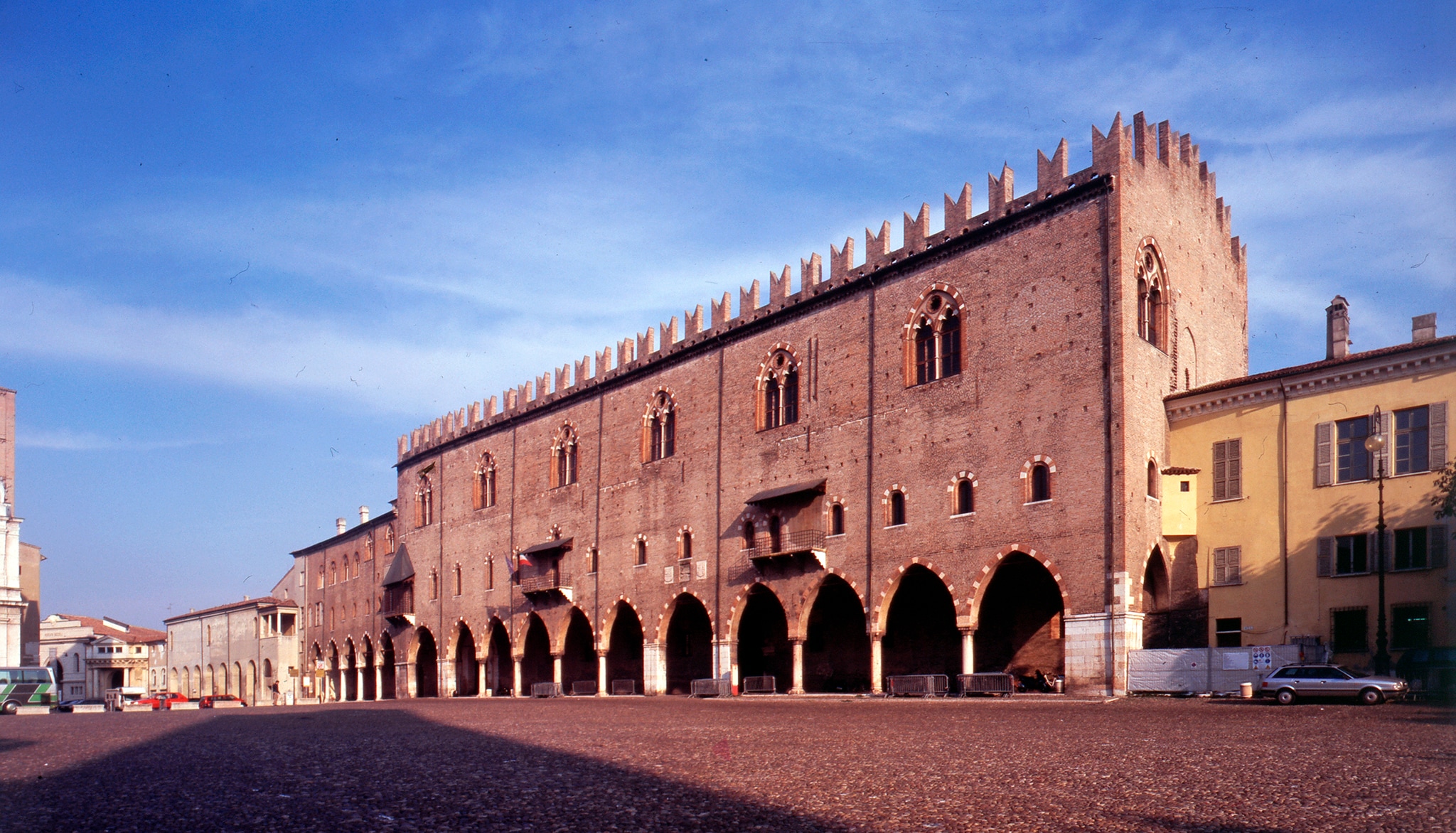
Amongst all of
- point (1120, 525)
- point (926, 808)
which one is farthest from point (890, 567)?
point (926, 808)

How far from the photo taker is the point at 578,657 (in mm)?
43625

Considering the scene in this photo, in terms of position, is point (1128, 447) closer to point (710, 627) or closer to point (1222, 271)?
point (1222, 271)

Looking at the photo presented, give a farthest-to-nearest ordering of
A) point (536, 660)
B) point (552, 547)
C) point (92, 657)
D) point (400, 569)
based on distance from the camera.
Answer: point (92, 657)
point (400, 569)
point (536, 660)
point (552, 547)

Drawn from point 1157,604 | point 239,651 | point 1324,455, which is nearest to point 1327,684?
point 1324,455

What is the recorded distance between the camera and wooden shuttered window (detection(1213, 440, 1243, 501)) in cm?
2566

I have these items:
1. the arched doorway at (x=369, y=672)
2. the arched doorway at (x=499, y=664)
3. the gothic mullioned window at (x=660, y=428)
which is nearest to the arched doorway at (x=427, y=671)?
the arched doorway at (x=369, y=672)

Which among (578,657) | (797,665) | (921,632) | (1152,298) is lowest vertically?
(578,657)

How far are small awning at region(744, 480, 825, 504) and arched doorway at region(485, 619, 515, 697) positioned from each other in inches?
670

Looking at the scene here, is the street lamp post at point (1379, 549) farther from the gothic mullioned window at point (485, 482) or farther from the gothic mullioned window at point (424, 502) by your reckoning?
the gothic mullioned window at point (424, 502)

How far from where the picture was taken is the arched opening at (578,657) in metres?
42.9

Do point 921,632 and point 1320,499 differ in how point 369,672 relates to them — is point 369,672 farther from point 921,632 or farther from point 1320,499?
point 1320,499

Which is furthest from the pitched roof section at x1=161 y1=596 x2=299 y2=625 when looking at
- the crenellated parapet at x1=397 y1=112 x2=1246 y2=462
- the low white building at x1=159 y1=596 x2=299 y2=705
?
the crenellated parapet at x1=397 y1=112 x2=1246 y2=462

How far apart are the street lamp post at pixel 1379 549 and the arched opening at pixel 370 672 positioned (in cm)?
4300

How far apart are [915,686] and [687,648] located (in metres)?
12.2
